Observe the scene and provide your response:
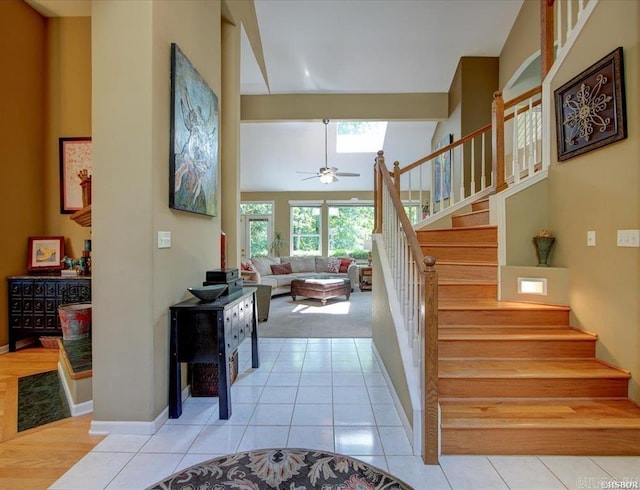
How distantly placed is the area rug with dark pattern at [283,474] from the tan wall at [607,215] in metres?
1.92

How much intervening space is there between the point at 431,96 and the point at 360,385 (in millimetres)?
5637

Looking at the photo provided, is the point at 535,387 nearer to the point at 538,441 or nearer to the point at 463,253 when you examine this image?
the point at 538,441

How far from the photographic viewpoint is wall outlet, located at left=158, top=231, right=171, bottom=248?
223 cm

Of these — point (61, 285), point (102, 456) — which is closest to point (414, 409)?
point (102, 456)

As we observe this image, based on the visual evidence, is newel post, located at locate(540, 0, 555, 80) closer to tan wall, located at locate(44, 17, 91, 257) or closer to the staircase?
the staircase

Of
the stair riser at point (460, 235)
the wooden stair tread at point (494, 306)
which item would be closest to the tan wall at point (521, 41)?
the stair riser at point (460, 235)

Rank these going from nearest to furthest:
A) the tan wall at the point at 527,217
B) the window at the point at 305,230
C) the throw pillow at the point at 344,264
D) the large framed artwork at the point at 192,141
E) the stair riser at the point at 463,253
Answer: the large framed artwork at the point at 192,141, the tan wall at the point at 527,217, the stair riser at the point at 463,253, the throw pillow at the point at 344,264, the window at the point at 305,230

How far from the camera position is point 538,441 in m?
1.95

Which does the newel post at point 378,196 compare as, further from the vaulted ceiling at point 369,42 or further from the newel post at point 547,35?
the vaulted ceiling at point 369,42

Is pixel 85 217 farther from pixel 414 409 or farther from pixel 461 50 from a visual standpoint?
pixel 461 50

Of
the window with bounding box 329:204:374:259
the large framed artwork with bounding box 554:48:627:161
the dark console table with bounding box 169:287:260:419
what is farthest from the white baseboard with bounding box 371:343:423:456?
the window with bounding box 329:204:374:259

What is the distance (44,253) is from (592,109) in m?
5.74

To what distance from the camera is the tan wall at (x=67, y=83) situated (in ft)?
13.3

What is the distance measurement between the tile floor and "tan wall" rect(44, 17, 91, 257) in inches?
121
